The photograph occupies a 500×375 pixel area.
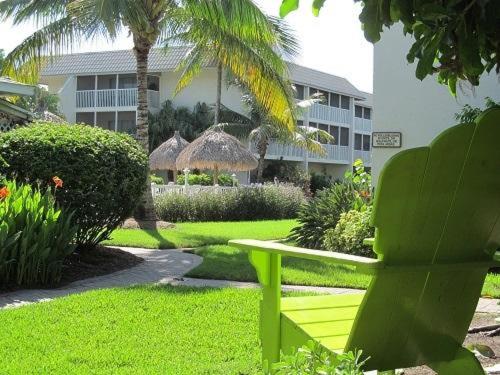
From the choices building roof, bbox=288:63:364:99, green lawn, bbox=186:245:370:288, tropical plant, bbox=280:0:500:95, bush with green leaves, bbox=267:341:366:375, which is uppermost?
building roof, bbox=288:63:364:99

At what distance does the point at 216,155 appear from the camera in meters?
25.6

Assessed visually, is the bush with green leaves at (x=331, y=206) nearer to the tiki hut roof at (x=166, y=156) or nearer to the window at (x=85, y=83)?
the tiki hut roof at (x=166, y=156)

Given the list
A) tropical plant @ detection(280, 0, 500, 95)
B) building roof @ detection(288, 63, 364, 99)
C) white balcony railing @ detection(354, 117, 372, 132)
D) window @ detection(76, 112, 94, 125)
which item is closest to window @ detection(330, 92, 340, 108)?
building roof @ detection(288, 63, 364, 99)

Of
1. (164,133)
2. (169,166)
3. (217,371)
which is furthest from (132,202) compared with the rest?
(164,133)

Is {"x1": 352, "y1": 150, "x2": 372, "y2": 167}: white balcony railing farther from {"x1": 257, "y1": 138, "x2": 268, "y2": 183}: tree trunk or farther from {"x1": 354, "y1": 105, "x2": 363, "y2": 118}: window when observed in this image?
{"x1": 257, "y1": 138, "x2": 268, "y2": 183}: tree trunk

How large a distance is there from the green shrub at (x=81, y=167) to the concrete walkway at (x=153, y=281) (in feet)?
3.06

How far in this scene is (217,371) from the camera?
4.19 m

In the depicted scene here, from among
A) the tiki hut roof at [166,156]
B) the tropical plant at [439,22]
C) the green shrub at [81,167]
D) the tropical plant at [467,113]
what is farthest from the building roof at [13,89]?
the tiki hut roof at [166,156]

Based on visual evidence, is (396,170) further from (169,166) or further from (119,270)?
(169,166)

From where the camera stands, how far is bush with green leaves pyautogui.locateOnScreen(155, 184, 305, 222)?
21.6m

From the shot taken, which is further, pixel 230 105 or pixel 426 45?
pixel 230 105

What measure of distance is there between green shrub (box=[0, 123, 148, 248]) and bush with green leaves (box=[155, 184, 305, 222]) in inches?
450

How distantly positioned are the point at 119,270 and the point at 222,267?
146cm

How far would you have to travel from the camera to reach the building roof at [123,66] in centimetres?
3828
